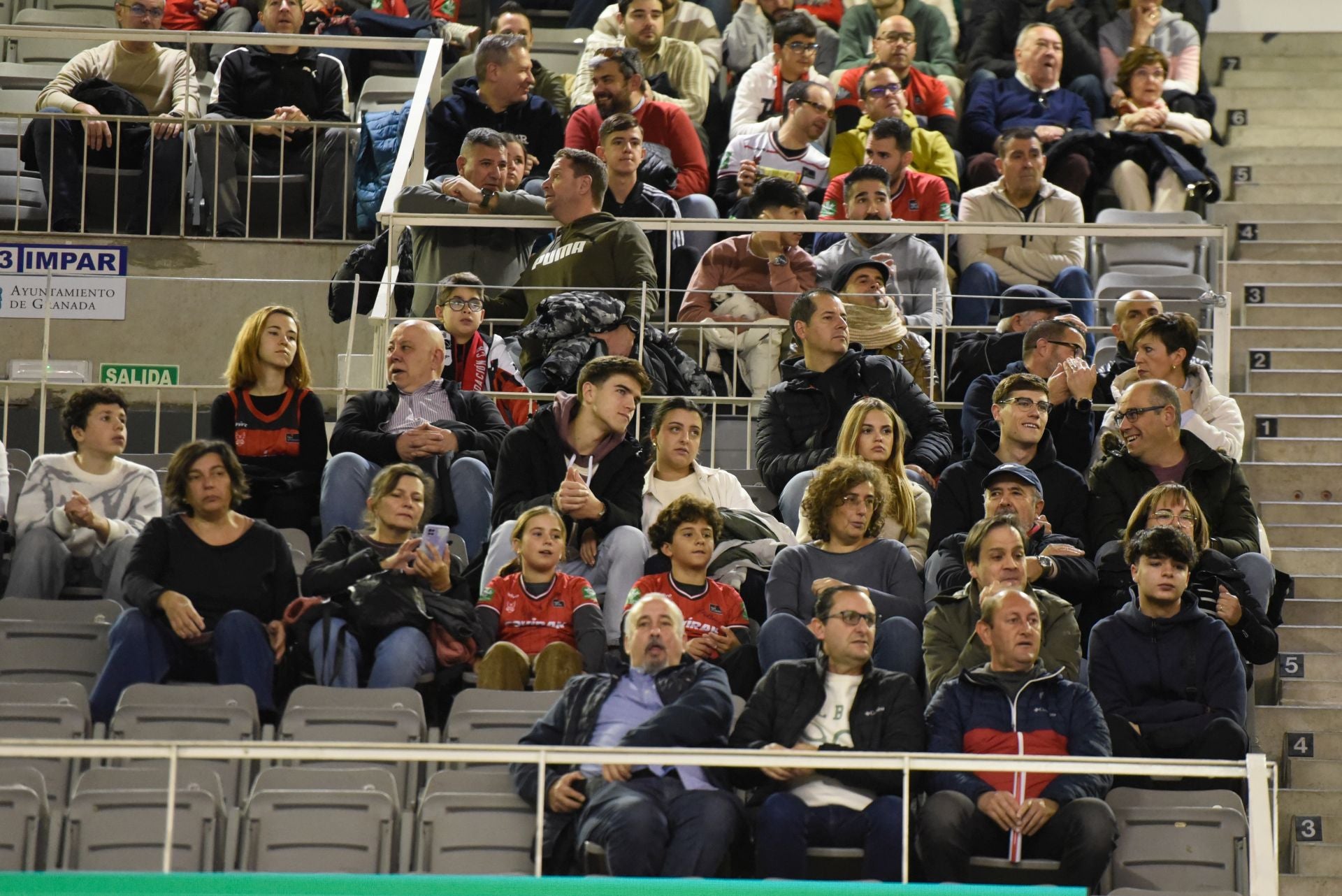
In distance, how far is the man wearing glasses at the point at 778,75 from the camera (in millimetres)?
12297

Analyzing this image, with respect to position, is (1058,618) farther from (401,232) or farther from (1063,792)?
(401,232)

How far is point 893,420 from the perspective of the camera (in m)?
8.40

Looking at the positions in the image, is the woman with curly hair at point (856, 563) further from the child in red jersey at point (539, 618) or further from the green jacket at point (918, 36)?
the green jacket at point (918, 36)

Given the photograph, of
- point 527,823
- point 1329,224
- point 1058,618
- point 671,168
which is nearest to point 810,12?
point 671,168

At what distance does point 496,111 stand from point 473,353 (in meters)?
2.58

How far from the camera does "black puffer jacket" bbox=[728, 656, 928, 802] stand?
702cm

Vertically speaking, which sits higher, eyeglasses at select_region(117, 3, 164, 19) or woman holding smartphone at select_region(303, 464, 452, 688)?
eyeglasses at select_region(117, 3, 164, 19)

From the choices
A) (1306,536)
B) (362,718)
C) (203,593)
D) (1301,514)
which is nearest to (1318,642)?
(1306,536)

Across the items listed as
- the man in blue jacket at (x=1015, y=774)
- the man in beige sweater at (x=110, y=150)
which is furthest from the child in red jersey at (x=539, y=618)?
the man in beige sweater at (x=110, y=150)

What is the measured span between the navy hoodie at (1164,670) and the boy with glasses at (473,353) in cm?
282

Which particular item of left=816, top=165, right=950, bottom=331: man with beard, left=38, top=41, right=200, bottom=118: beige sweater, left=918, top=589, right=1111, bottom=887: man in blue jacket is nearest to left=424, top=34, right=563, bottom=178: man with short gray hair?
left=38, top=41, right=200, bottom=118: beige sweater

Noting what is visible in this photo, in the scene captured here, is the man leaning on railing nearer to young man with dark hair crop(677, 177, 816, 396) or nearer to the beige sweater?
the beige sweater

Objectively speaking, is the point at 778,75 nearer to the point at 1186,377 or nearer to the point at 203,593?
the point at 1186,377

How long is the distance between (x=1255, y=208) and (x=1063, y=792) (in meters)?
5.77
